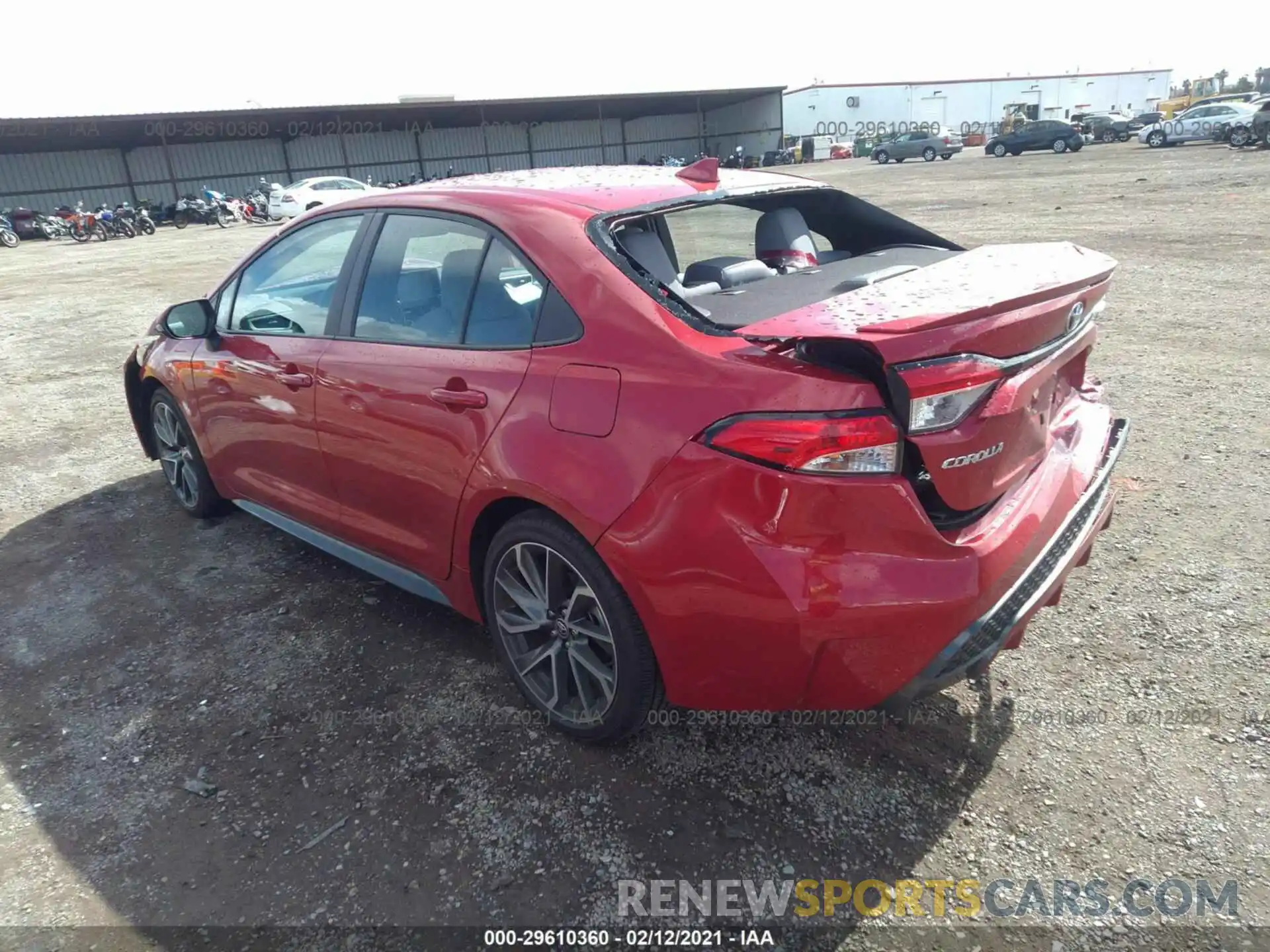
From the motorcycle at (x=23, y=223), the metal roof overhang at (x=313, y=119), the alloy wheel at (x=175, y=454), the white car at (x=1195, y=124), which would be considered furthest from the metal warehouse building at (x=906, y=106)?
the alloy wheel at (x=175, y=454)

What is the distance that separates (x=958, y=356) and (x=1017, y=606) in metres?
0.73

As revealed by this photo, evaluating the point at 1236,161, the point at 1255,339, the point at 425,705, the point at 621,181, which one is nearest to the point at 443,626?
the point at 425,705

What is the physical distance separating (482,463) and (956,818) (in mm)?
1701

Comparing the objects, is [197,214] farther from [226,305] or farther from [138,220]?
[226,305]

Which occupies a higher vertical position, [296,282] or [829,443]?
[296,282]

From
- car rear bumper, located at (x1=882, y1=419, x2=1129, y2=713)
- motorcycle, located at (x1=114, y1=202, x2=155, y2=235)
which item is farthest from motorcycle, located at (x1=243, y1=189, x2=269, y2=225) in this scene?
car rear bumper, located at (x1=882, y1=419, x2=1129, y2=713)

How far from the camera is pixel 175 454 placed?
4.72m

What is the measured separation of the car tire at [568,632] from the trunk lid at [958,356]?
0.84 m

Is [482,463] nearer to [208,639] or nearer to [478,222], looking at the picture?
[478,222]

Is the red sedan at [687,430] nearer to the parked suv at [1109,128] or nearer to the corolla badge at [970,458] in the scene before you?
the corolla badge at [970,458]

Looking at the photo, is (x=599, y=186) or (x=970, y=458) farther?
(x=599, y=186)

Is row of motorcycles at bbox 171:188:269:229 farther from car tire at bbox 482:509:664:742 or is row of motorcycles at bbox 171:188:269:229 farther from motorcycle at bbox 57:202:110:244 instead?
car tire at bbox 482:509:664:742

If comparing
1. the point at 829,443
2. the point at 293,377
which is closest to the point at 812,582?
the point at 829,443

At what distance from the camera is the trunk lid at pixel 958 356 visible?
79.3 inches
